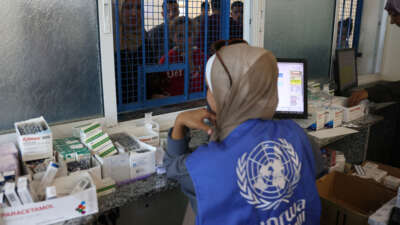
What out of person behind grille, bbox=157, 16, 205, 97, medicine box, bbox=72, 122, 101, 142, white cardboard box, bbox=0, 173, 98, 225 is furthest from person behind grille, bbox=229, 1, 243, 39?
white cardboard box, bbox=0, 173, 98, 225

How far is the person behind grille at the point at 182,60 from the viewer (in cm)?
221

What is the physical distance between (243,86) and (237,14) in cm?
157

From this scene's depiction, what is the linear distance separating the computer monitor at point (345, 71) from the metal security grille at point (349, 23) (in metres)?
0.50

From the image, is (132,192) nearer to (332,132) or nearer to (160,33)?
(160,33)

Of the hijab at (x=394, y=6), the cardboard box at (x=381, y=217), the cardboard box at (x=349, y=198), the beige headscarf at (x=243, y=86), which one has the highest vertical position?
the hijab at (x=394, y=6)

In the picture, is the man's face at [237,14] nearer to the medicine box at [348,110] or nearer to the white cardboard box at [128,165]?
the medicine box at [348,110]

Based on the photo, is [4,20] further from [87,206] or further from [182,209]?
[182,209]

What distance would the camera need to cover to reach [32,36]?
1.60 m

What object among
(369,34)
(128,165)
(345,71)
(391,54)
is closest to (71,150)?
(128,165)

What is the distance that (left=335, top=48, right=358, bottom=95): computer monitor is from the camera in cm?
276

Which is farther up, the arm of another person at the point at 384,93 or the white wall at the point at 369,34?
the white wall at the point at 369,34

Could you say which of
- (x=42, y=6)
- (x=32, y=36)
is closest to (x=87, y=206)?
(x=32, y=36)

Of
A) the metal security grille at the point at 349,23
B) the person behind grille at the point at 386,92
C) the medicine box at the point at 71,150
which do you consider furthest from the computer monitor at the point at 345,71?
the medicine box at the point at 71,150

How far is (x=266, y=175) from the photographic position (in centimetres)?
108
